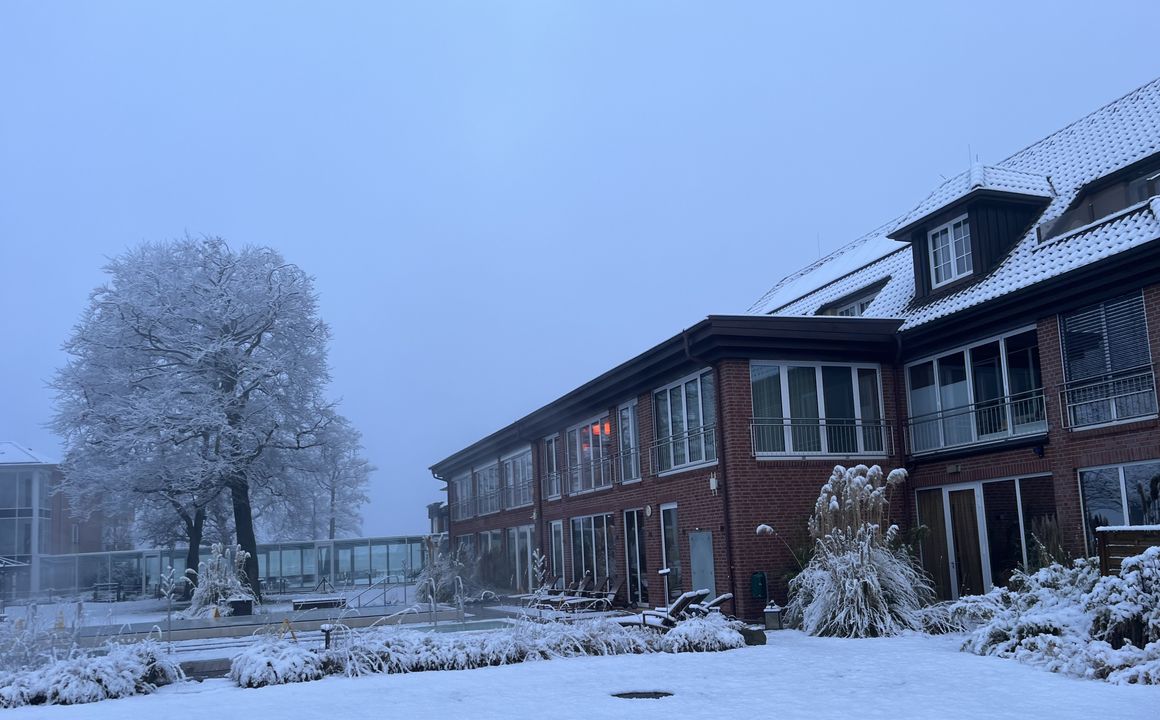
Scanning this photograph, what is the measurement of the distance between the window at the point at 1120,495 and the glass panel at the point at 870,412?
Answer: 13.2 feet

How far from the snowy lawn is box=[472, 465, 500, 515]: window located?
2102cm

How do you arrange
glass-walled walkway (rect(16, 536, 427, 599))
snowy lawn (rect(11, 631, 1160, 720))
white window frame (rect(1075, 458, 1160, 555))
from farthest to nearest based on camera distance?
glass-walled walkway (rect(16, 536, 427, 599))
white window frame (rect(1075, 458, 1160, 555))
snowy lawn (rect(11, 631, 1160, 720))

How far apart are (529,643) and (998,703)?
5771mm

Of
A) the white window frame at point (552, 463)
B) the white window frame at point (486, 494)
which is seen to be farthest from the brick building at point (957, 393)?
the white window frame at point (486, 494)

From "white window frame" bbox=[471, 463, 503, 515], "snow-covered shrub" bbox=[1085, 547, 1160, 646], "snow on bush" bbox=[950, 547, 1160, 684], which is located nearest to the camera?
"snow on bush" bbox=[950, 547, 1160, 684]

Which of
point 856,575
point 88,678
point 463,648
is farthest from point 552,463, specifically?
point 88,678

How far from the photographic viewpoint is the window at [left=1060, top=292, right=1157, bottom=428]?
14094 millimetres

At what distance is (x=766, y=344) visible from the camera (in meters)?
17.2

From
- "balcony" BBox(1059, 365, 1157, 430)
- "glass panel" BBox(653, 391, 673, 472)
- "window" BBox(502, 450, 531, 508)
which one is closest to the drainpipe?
"glass panel" BBox(653, 391, 673, 472)

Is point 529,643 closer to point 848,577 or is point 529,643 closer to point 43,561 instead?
point 848,577

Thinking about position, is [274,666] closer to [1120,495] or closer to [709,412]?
[709,412]

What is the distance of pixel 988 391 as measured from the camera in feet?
55.7

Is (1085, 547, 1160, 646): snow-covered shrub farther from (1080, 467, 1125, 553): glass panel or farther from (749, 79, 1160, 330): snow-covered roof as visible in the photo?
(749, 79, 1160, 330): snow-covered roof

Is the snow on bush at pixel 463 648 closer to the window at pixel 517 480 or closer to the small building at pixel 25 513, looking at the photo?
the window at pixel 517 480
